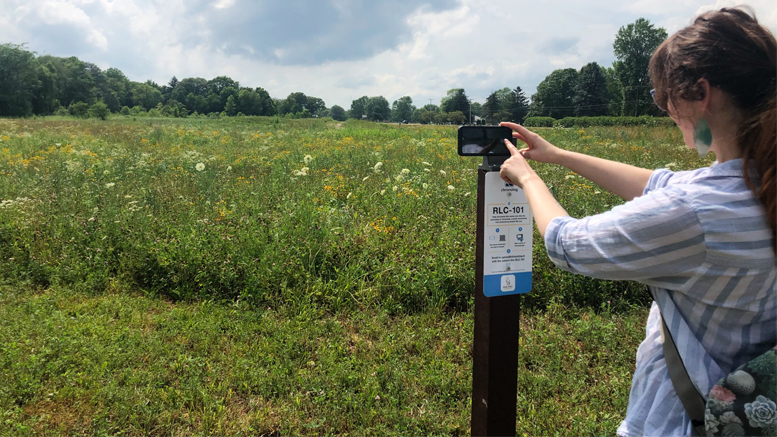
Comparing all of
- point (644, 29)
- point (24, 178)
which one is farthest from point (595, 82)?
point (24, 178)

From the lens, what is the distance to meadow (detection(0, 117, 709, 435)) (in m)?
2.66

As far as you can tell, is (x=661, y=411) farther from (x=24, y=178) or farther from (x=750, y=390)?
(x=24, y=178)

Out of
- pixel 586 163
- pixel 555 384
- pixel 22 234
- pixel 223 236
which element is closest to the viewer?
pixel 586 163

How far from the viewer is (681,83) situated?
1.02 metres

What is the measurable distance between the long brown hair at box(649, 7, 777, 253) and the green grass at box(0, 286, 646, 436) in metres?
2.08

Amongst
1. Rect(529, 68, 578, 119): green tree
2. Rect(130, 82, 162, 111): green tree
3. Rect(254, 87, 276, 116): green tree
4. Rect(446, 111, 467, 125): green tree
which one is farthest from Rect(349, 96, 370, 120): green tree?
Rect(446, 111, 467, 125): green tree

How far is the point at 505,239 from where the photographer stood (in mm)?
1597

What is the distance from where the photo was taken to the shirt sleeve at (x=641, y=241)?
2.99 feet

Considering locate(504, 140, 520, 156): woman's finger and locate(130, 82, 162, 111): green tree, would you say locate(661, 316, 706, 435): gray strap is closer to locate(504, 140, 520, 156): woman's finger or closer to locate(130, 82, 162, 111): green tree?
locate(504, 140, 520, 156): woman's finger

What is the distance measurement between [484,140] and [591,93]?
1989 inches

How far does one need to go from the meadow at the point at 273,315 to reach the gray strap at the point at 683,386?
1696 millimetres

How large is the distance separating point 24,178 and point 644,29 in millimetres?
54719

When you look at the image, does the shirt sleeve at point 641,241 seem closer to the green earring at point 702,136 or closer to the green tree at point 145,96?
the green earring at point 702,136

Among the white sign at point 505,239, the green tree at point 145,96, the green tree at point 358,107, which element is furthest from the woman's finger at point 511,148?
the green tree at point 358,107
